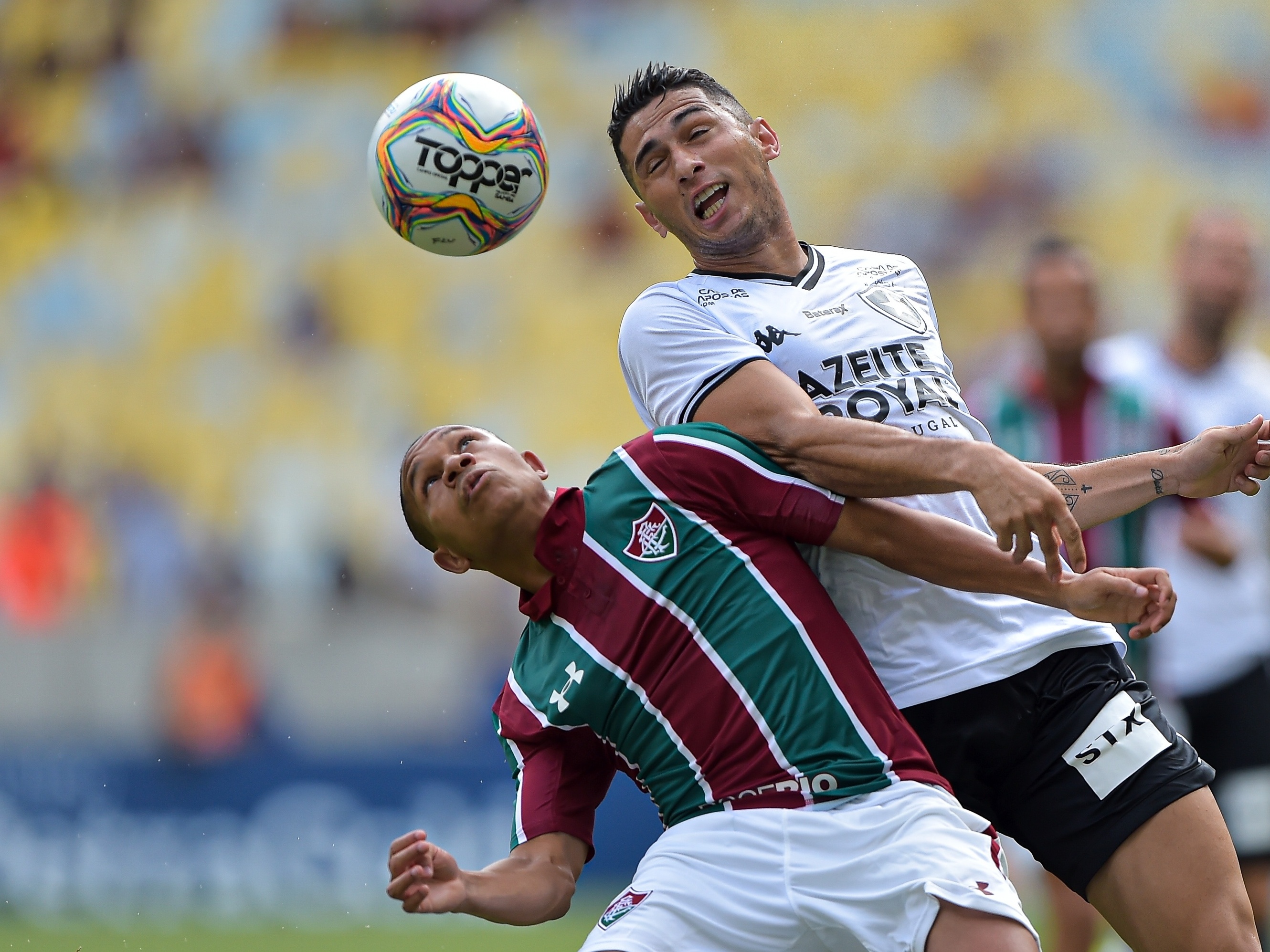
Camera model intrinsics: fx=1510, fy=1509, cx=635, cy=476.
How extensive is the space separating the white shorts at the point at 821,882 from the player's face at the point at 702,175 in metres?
1.44

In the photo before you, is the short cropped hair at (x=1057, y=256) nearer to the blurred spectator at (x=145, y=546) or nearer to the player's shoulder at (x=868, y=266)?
the player's shoulder at (x=868, y=266)

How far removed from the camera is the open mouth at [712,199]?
12.0 ft

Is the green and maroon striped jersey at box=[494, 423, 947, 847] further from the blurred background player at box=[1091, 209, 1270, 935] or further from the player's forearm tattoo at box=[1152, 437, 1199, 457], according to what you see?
the blurred background player at box=[1091, 209, 1270, 935]

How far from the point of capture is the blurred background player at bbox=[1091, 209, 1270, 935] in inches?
219

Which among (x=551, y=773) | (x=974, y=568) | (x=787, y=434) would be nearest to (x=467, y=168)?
(x=787, y=434)

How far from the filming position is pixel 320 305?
40.6 ft

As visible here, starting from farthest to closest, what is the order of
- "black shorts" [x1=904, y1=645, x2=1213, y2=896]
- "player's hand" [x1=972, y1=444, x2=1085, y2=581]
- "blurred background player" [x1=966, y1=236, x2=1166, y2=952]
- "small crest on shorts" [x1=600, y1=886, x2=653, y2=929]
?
"blurred background player" [x1=966, y1=236, x2=1166, y2=952] → "black shorts" [x1=904, y1=645, x2=1213, y2=896] → "small crest on shorts" [x1=600, y1=886, x2=653, y2=929] → "player's hand" [x1=972, y1=444, x2=1085, y2=581]

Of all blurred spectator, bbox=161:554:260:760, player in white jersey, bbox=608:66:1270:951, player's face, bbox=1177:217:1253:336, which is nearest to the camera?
player in white jersey, bbox=608:66:1270:951

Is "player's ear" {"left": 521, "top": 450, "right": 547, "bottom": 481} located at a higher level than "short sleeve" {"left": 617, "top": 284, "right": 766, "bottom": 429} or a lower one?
lower

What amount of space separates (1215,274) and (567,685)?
385 centimetres

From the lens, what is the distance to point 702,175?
12.0 ft

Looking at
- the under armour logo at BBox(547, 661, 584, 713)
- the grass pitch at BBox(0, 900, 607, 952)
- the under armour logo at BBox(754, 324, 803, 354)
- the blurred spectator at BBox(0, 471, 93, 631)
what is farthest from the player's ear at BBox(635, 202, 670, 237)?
the blurred spectator at BBox(0, 471, 93, 631)

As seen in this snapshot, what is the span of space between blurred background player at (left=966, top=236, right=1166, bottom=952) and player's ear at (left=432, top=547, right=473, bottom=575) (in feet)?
8.81

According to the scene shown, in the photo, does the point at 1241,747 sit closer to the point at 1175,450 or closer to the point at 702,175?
the point at 1175,450
